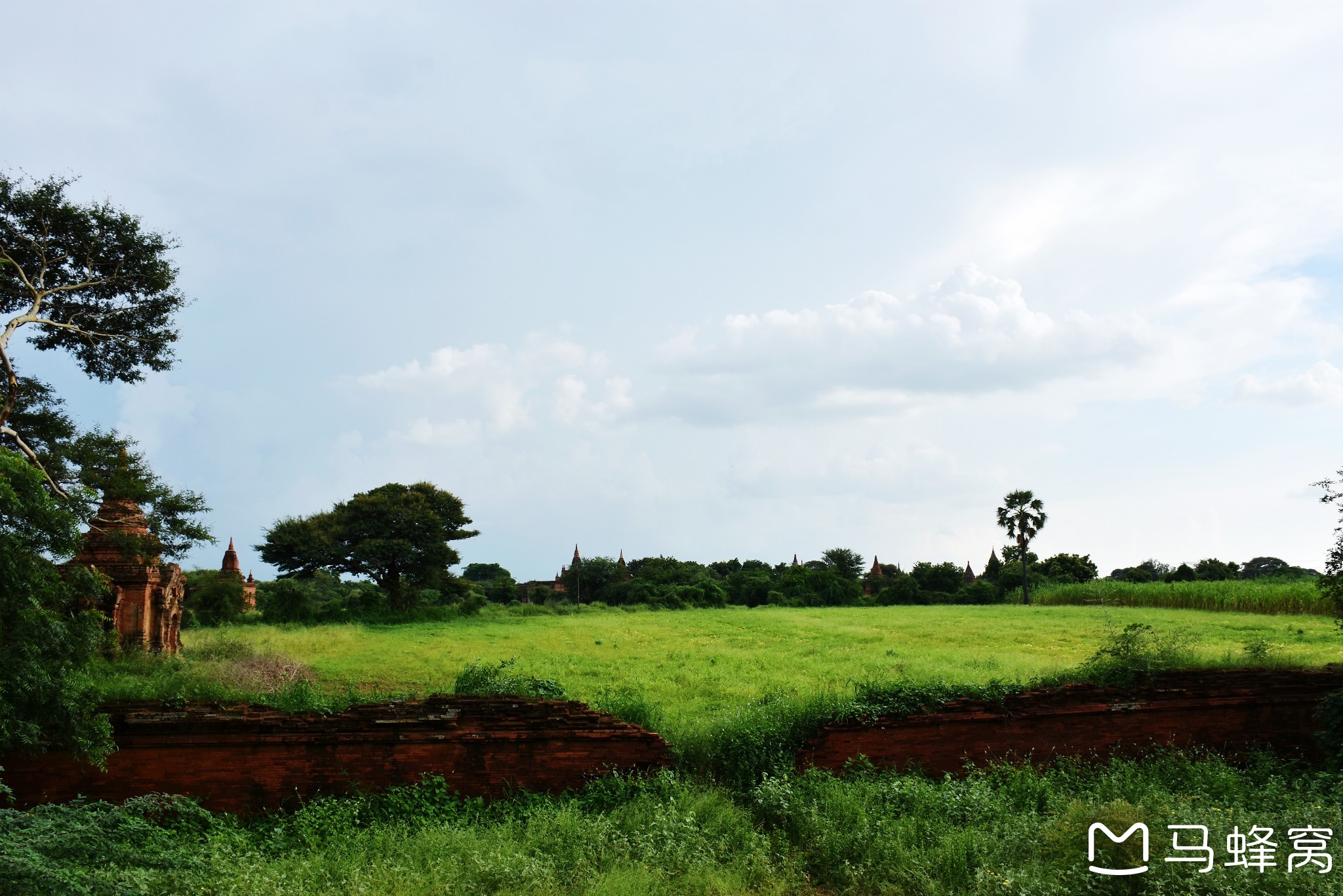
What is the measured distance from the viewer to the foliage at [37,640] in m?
7.73

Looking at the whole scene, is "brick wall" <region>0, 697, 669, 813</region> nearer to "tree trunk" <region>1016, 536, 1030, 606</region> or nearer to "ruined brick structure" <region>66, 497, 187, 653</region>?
"ruined brick structure" <region>66, 497, 187, 653</region>

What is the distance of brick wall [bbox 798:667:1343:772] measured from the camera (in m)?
9.87

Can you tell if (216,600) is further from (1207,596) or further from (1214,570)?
(1214,570)

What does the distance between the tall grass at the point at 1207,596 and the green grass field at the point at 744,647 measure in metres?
1.89

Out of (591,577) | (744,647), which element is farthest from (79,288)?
(591,577)

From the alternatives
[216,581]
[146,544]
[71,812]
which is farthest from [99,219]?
[216,581]

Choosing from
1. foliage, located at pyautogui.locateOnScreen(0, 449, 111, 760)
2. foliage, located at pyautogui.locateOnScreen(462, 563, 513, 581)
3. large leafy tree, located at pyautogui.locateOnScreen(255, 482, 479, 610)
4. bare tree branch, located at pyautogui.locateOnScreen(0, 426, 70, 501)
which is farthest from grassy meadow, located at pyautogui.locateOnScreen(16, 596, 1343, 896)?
foliage, located at pyautogui.locateOnScreen(462, 563, 513, 581)

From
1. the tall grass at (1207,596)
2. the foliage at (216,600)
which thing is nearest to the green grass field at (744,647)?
the tall grass at (1207,596)

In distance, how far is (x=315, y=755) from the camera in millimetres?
8797

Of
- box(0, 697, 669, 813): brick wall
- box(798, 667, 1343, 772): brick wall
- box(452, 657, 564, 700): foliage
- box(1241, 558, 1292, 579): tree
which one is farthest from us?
box(1241, 558, 1292, 579): tree

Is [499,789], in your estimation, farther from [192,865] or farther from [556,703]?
[192,865]

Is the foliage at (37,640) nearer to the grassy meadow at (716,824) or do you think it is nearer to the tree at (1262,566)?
the grassy meadow at (716,824)

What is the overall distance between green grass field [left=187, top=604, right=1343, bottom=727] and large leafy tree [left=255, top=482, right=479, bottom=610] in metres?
5.38

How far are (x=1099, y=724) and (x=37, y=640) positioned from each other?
474 inches
